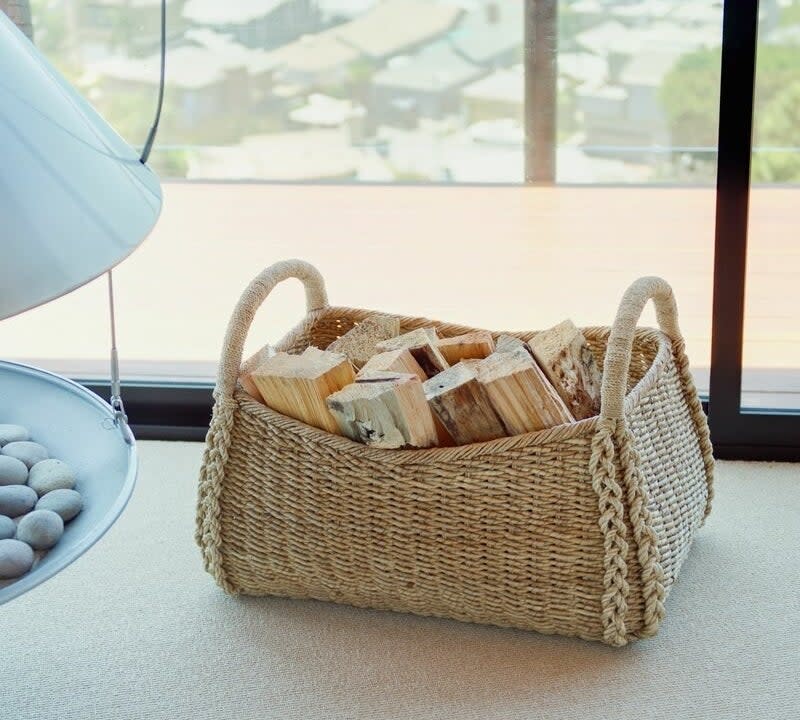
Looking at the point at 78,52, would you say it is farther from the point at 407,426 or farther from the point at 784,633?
the point at 784,633

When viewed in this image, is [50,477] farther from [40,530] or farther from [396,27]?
[396,27]

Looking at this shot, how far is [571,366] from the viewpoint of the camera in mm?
1545

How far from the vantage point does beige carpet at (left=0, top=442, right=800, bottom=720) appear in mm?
1365

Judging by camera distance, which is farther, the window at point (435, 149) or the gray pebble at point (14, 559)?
the window at point (435, 149)

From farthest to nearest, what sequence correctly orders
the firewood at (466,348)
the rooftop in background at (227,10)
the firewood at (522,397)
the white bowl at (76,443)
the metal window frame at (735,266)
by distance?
1. the rooftop in background at (227,10)
2. the metal window frame at (735,266)
3. the firewood at (466,348)
4. the firewood at (522,397)
5. the white bowl at (76,443)

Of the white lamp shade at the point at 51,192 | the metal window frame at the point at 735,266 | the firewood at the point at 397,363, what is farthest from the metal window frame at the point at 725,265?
the white lamp shade at the point at 51,192

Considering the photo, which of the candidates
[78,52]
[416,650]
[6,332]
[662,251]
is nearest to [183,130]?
[78,52]

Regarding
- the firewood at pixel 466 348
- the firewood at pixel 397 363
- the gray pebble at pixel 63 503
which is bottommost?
the gray pebble at pixel 63 503

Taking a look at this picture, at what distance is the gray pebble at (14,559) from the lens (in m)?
1.21

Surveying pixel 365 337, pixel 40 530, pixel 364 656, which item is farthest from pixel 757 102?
pixel 40 530

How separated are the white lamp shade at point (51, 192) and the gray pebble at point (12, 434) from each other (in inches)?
18.8

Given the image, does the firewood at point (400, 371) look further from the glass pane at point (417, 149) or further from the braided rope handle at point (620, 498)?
the glass pane at point (417, 149)

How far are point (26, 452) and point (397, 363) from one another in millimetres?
496

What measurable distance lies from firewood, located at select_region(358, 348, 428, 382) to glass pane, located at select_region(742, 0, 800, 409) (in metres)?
0.86
